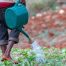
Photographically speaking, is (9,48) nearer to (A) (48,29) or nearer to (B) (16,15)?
(B) (16,15)

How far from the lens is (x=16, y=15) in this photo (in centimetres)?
730

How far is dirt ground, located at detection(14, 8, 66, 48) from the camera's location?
46.8ft

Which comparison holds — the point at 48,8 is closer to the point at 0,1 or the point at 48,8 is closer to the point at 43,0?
the point at 43,0

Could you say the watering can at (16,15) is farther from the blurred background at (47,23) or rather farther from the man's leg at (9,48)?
the blurred background at (47,23)

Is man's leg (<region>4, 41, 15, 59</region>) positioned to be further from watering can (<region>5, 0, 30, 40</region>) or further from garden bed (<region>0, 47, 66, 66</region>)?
watering can (<region>5, 0, 30, 40</region>)

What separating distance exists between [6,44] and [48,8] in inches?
442

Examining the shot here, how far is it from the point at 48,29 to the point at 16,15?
8.91 metres

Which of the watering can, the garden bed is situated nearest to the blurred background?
the garden bed

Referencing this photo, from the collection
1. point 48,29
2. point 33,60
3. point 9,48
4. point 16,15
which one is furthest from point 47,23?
point 16,15

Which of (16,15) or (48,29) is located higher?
(16,15)

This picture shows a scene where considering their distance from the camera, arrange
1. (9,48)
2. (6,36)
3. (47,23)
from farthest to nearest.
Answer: (47,23)
(6,36)
(9,48)

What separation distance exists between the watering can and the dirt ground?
226 inches

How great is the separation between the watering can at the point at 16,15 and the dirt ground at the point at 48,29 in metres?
5.74

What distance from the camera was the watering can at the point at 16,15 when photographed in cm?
734
